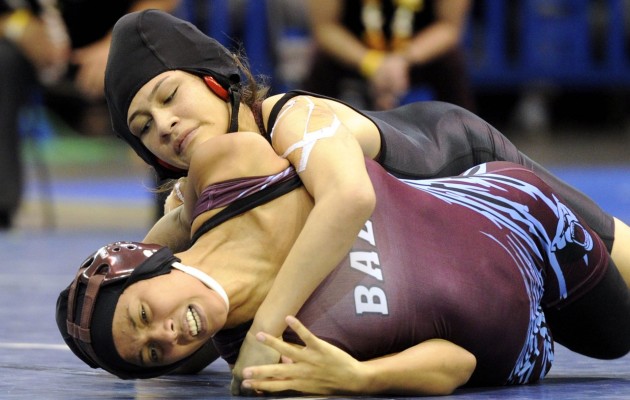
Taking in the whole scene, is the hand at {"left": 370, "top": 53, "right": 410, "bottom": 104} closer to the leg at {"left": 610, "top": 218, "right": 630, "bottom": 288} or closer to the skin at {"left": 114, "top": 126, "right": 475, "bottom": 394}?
the leg at {"left": 610, "top": 218, "right": 630, "bottom": 288}

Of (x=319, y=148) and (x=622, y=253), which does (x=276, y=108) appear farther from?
(x=622, y=253)

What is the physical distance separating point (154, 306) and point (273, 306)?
228 millimetres

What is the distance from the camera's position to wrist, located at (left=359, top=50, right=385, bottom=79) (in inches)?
259

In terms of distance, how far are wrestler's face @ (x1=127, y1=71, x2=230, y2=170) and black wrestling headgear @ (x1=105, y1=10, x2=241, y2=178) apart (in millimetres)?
24

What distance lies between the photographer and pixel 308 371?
105 inches

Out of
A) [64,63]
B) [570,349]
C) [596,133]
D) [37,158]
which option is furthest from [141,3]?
[596,133]

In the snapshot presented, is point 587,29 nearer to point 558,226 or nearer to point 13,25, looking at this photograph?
point 13,25

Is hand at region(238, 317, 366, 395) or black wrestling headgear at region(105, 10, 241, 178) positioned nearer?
hand at region(238, 317, 366, 395)

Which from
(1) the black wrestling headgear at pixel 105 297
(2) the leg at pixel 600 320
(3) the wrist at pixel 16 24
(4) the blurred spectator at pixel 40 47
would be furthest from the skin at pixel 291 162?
(3) the wrist at pixel 16 24

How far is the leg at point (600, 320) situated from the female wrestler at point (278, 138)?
0.31 metres

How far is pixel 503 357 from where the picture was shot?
287 centimetres

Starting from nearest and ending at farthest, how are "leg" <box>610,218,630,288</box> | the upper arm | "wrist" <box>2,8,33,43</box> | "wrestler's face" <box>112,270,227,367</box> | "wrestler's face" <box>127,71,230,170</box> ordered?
"wrestler's face" <box>112,270,227,367</box>, the upper arm, "wrestler's face" <box>127,71,230,170</box>, "leg" <box>610,218,630,288</box>, "wrist" <box>2,8,33,43</box>

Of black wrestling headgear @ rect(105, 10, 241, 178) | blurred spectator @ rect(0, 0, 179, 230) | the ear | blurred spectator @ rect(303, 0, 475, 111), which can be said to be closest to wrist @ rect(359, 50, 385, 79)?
blurred spectator @ rect(303, 0, 475, 111)

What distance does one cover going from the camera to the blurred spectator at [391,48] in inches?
Answer: 258
